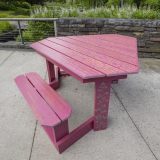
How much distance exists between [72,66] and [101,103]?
53cm

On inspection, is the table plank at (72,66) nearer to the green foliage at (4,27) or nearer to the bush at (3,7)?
the green foliage at (4,27)

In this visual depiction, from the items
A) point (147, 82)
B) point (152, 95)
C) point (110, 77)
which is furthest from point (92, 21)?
point (110, 77)

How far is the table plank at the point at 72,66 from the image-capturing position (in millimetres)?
1799

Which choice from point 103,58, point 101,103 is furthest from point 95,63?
point 101,103

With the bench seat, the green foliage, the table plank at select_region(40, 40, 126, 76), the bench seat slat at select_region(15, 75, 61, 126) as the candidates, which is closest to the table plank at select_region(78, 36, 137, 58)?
the table plank at select_region(40, 40, 126, 76)

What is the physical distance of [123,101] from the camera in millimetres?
2934

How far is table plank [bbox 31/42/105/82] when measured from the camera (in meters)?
1.80

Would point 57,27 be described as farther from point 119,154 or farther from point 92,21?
point 119,154

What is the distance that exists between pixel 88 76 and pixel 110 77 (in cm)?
24

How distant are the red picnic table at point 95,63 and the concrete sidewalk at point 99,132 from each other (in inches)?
5.9

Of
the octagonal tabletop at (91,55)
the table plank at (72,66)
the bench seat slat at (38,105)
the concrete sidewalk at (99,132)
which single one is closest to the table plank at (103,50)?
the octagonal tabletop at (91,55)

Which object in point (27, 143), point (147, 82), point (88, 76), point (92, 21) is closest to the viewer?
point (88, 76)

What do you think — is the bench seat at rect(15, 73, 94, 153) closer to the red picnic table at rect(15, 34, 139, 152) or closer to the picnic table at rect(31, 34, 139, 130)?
the red picnic table at rect(15, 34, 139, 152)

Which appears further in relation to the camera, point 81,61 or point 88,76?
point 81,61
